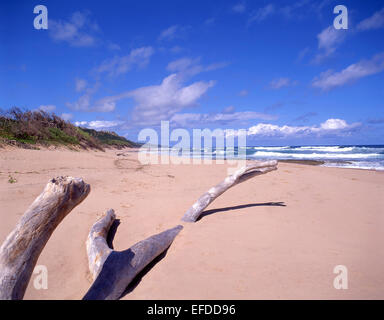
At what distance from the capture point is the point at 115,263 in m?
2.18

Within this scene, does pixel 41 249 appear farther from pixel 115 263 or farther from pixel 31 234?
pixel 115 263

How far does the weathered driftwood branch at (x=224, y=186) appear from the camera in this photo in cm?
407

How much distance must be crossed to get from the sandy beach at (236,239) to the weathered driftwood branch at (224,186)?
0.67 feet

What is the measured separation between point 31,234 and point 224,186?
3.30 meters

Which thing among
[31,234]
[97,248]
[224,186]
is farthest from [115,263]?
[224,186]

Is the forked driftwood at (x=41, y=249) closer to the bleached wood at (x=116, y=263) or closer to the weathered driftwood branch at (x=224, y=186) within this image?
the bleached wood at (x=116, y=263)

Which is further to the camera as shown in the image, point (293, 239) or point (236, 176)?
point (236, 176)

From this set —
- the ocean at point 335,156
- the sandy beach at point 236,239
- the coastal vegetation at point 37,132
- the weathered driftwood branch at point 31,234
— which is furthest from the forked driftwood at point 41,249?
the ocean at point 335,156

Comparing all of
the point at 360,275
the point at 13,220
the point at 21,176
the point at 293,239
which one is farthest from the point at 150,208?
the point at 21,176

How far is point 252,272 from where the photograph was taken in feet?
7.72

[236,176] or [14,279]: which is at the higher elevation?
[236,176]

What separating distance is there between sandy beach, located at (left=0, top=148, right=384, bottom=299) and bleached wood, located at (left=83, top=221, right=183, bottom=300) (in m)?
0.14
